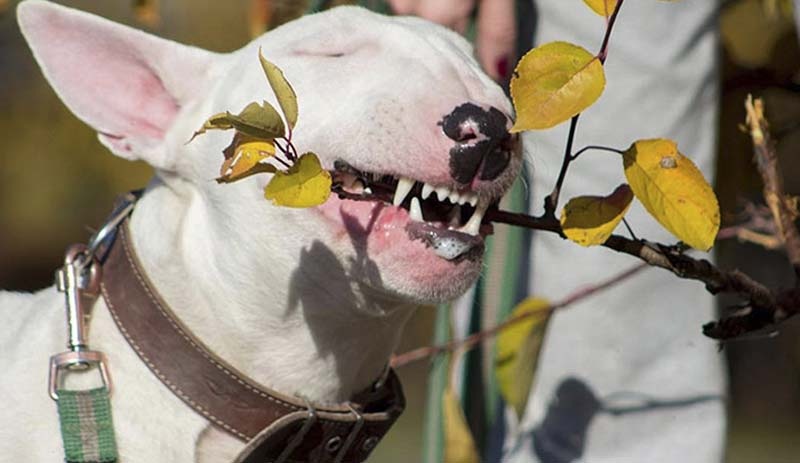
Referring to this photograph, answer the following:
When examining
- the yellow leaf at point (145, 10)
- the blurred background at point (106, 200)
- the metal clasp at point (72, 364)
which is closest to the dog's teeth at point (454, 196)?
the metal clasp at point (72, 364)

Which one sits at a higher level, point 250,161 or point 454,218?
point 250,161

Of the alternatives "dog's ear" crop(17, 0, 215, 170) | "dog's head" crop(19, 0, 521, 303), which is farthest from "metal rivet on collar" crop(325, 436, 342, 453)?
"dog's ear" crop(17, 0, 215, 170)

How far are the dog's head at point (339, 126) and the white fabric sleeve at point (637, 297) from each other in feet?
2.42

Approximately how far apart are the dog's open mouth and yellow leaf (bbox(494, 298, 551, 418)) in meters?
0.72

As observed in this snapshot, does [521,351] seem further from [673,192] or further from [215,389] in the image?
[673,192]

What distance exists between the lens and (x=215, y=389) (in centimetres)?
257

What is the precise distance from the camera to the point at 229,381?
2.58m

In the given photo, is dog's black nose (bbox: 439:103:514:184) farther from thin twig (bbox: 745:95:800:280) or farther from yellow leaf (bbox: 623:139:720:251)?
thin twig (bbox: 745:95:800:280)

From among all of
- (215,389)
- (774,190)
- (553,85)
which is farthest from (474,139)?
(215,389)

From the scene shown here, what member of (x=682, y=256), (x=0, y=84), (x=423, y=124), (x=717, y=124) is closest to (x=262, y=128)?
(x=423, y=124)

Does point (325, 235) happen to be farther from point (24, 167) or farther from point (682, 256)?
point (24, 167)

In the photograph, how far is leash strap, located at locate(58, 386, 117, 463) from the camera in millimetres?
2467

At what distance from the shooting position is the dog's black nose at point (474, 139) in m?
2.29

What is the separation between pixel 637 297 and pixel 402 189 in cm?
108
